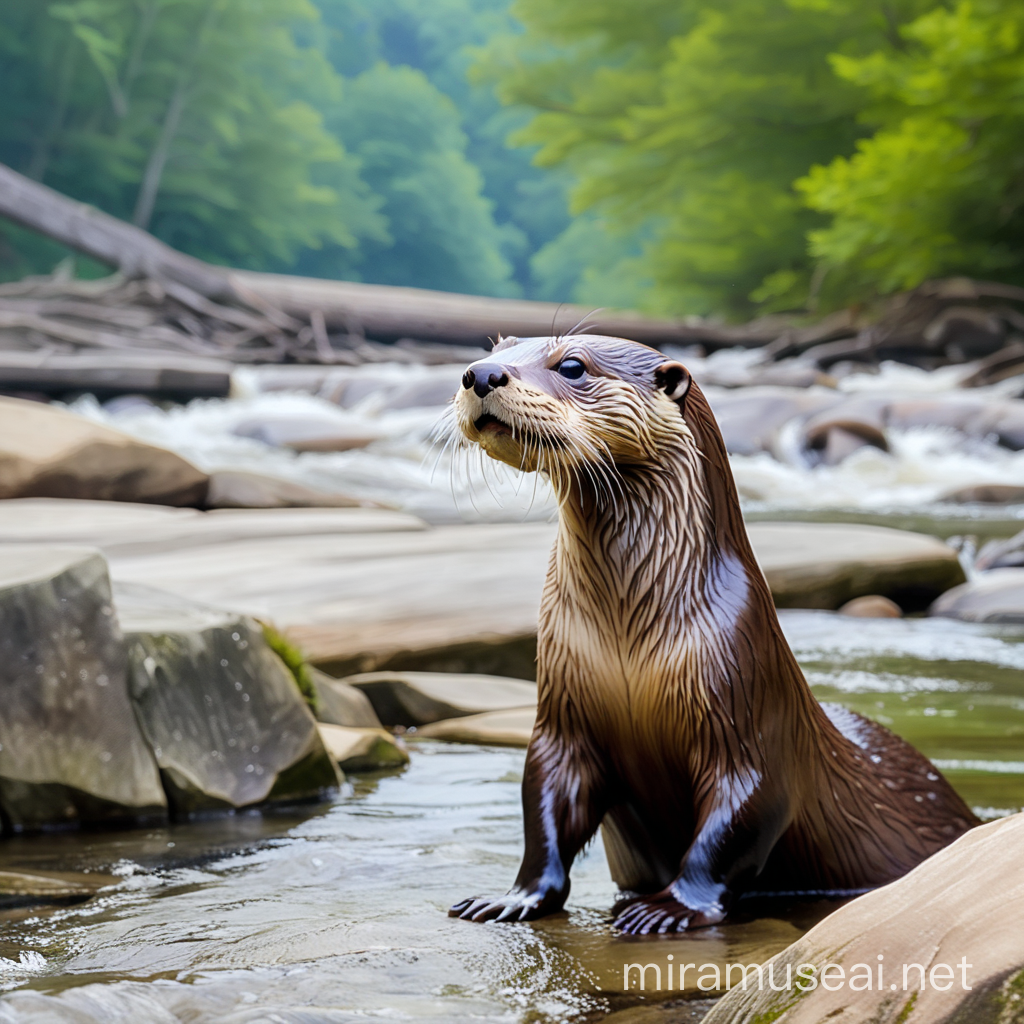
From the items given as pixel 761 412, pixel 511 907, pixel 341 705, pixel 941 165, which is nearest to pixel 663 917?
pixel 511 907

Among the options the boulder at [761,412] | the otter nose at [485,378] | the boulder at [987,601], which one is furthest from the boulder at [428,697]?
the boulder at [761,412]

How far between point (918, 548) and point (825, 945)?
5.73 meters

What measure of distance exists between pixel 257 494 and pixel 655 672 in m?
6.55

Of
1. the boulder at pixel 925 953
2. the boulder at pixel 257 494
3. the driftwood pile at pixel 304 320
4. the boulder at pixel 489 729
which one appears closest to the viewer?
the boulder at pixel 925 953

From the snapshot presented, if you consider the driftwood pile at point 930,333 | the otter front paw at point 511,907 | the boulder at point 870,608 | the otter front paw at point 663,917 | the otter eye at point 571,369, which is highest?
the driftwood pile at point 930,333

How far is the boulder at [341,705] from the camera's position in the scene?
429 centimetres

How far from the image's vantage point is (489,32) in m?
43.7

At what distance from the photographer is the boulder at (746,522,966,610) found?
6.48m

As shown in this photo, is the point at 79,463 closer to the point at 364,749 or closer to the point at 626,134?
the point at 364,749

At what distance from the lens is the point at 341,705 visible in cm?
440

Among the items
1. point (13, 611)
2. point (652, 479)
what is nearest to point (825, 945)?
point (652, 479)

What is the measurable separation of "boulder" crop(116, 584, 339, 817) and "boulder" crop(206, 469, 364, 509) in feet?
16.1

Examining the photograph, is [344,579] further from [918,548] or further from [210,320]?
[210,320]

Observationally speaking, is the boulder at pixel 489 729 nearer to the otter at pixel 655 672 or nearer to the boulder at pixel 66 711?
the boulder at pixel 66 711
